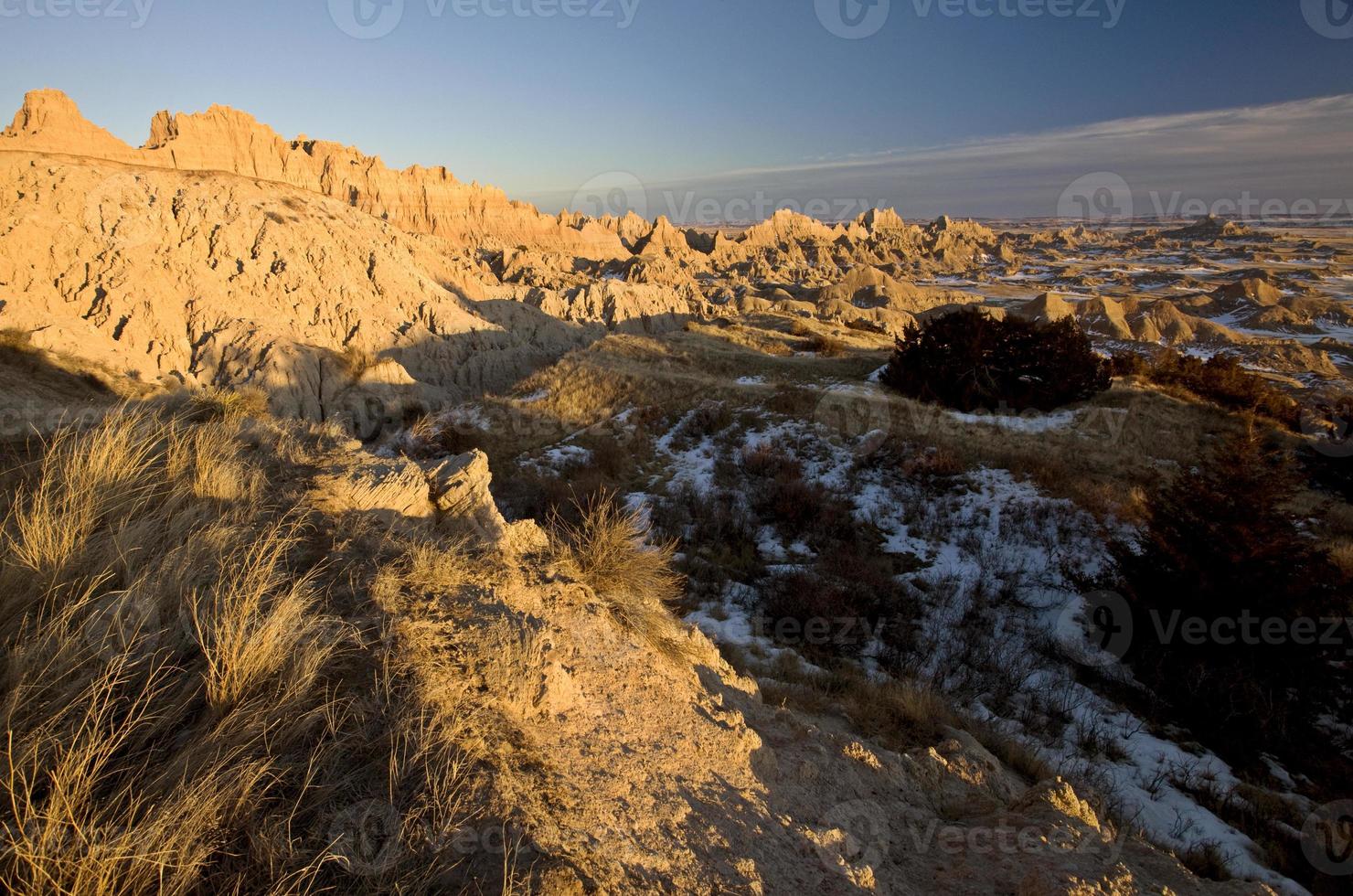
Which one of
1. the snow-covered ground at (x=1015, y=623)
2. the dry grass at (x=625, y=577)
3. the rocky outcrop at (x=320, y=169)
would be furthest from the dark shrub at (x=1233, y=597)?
the rocky outcrop at (x=320, y=169)

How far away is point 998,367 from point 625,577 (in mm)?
13778

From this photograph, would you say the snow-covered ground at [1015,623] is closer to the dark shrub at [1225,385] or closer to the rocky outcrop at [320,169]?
the dark shrub at [1225,385]

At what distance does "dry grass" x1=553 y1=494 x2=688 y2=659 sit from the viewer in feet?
12.4

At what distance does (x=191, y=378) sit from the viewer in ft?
75.8

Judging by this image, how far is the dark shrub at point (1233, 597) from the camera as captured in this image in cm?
507

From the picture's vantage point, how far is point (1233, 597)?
562 centimetres

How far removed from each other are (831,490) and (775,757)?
7502 millimetres

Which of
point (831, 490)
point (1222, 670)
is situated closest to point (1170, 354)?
point (831, 490)

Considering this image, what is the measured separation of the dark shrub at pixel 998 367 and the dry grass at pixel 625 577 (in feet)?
39.6

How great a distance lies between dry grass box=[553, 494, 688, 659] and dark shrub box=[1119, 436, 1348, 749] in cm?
482

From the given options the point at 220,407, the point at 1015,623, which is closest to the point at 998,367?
the point at 1015,623

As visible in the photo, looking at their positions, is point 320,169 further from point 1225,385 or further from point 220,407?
point 1225,385

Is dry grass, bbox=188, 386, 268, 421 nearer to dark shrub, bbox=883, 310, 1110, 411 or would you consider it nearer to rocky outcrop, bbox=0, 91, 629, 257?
dark shrub, bbox=883, 310, 1110, 411

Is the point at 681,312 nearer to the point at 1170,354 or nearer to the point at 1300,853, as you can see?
the point at 1170,354
